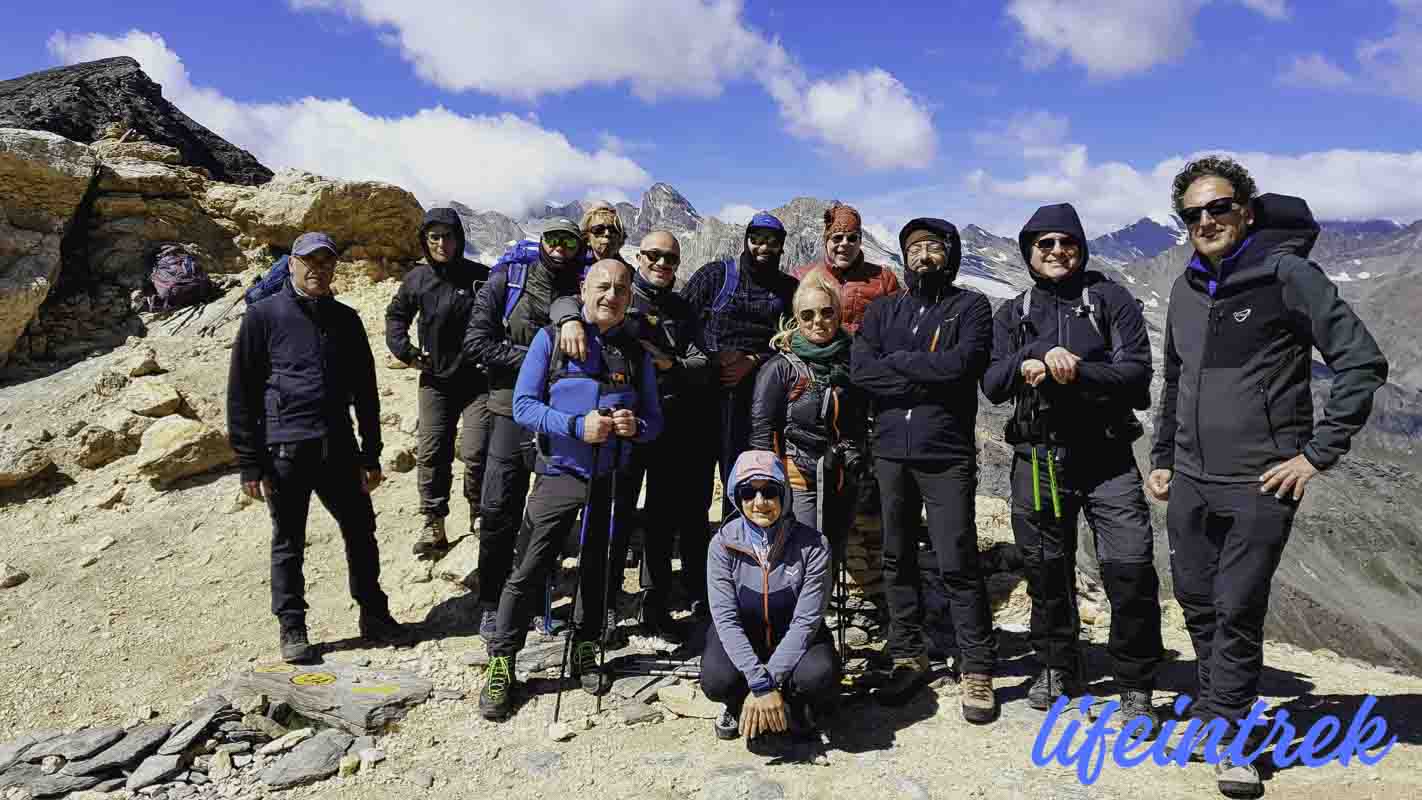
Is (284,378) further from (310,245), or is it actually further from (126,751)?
(126,751)

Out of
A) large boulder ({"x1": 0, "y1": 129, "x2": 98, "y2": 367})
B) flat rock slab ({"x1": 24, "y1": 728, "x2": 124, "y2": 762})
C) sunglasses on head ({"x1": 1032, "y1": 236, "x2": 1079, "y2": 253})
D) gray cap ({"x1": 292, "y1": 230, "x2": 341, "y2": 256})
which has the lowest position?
flat rock slab ({"x1": 24, "y1": 728, "x2": 124, "y2": 762})

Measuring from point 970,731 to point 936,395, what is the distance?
94.7 inches

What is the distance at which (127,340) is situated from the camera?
13.7m

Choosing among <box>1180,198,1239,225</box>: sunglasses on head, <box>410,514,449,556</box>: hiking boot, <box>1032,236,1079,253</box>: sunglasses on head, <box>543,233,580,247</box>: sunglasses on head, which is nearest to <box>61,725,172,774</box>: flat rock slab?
<box>410,514,449,556</box>: hiking boot

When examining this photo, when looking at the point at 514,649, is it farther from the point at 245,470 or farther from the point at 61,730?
the point at 61,730

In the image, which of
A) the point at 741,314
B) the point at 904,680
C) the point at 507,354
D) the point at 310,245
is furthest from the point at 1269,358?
the point at 310,245

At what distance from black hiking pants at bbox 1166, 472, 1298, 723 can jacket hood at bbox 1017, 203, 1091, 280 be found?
168 centimetres

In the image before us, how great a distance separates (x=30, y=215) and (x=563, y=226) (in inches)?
487

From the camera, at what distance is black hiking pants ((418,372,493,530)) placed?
8.44 metres

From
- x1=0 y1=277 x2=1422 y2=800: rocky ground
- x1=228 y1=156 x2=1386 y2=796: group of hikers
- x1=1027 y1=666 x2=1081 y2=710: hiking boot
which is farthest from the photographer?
x1=1027 y1=666 x2=1081 y2=710: hiking boot

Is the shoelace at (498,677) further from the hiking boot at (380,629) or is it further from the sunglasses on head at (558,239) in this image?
the sunglasses on head at (558,239)

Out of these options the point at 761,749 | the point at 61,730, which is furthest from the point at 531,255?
the point at 61,730

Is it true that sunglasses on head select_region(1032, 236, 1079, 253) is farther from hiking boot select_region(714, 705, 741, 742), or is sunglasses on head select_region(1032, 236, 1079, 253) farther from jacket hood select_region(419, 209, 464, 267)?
jacket hood select_region(419, 209, 464, 267)

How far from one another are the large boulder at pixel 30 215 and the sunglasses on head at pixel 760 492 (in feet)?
45.0
